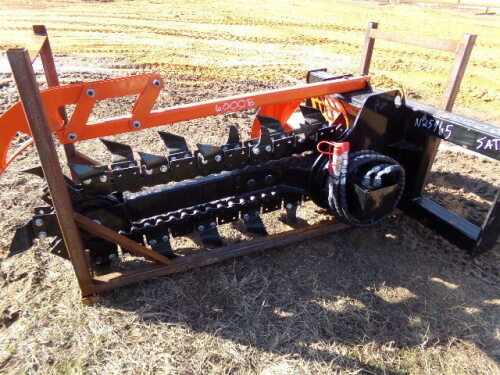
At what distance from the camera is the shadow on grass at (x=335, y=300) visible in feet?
8.64

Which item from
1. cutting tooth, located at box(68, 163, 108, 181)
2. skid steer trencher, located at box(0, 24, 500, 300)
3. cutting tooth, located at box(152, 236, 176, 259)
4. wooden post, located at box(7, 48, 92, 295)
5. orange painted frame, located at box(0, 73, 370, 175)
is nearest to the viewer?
wooden post, located at box(7, 48, 92, 295)

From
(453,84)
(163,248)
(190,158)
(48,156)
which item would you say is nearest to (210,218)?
(163,248)

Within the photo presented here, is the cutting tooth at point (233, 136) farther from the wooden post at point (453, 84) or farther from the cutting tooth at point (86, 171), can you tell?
the wooden post at point (453, 84)

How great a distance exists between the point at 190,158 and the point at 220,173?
41cm

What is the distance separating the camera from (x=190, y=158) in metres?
2.76

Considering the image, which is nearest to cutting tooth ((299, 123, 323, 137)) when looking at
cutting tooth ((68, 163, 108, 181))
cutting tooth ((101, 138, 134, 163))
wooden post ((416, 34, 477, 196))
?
wooden post ((416, 34, 477, 196))

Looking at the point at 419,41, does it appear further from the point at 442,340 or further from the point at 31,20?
the point at 31,20

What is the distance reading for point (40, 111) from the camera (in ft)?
6.91

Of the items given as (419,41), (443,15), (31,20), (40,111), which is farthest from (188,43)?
(443,15)

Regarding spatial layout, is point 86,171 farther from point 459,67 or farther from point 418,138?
point 459,67

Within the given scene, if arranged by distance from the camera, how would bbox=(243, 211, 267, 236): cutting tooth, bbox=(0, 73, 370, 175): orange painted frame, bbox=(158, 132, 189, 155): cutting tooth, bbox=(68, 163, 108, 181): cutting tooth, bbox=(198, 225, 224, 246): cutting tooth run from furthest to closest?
bbox=(243, 211, 267, 236): cutting tooth, bbox=(198, 225, 224, 246): cutting tooth, bbox=(158, 132, 189, 155): cutting tooth, bbox=(68, 163, 108, 181): cutting tooth, bbox=(0, 73, 370, 175): orange painted frame

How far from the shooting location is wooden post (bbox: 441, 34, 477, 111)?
295 centimetres

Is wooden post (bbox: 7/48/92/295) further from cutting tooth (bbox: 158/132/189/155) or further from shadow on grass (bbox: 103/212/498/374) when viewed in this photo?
cutting tooth (bbox: 158/132/189/155)

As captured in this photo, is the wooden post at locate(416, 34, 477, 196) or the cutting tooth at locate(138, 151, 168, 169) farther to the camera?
the wooden post at locate(416, 34, 477, 196)
